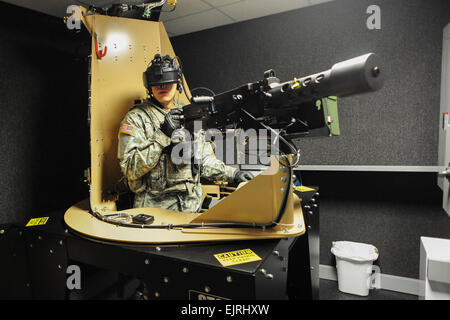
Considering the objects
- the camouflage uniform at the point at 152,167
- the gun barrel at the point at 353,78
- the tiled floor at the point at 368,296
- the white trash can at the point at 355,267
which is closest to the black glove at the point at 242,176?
the camouflage uniform at the point at 152,167

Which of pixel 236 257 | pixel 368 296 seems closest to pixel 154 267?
pixel 236 257

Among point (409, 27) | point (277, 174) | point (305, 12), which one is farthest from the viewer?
point (305, 12)

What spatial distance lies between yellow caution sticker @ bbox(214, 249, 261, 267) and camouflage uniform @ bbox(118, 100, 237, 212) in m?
0.69

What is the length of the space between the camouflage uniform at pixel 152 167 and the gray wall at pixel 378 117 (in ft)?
4.36

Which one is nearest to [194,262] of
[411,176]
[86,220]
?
[86,220]

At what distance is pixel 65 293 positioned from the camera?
3.70 feet

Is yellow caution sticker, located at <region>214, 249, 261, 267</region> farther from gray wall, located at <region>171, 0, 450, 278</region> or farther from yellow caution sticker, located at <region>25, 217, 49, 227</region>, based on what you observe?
gray wall, located at <region>171, 0, 450, 278</region>

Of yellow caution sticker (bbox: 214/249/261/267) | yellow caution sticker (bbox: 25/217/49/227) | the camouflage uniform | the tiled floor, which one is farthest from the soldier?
the tiled floor

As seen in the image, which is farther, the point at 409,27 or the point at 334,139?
the point at 334,139

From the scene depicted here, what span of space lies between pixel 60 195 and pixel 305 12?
8.51 feet

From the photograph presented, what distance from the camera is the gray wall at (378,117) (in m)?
2.02

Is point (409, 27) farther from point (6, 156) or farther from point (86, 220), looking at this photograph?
point (6, 156)

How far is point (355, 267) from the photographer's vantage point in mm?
2076

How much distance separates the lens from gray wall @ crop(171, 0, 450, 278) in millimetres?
2021
